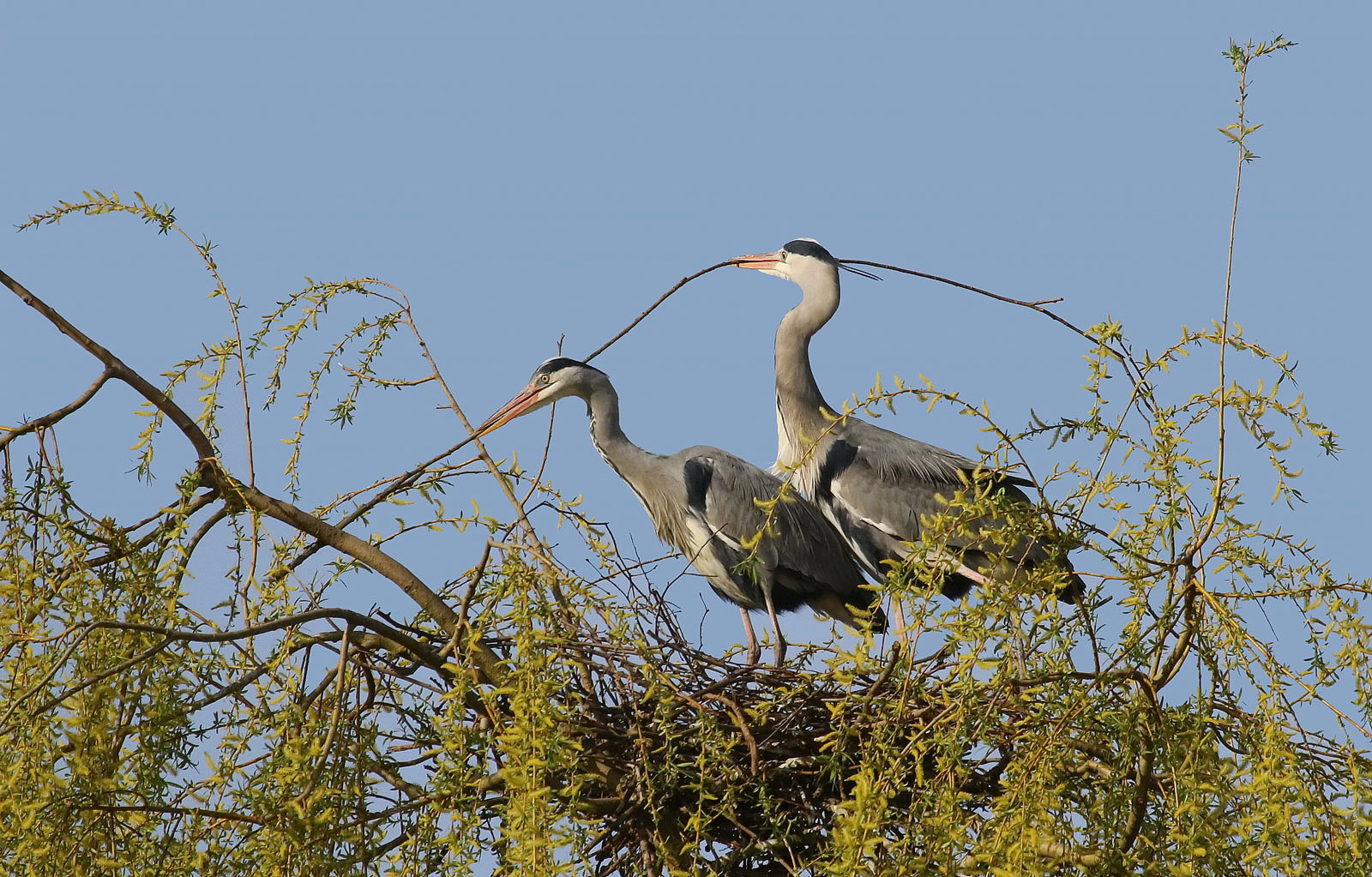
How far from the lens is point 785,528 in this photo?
18.6ft

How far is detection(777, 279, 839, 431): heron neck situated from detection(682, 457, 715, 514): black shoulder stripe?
1.71ft

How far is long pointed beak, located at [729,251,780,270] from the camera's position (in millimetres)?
6625

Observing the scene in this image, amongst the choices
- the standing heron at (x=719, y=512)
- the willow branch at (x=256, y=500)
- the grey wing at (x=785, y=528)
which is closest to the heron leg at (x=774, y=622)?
the standing heron at (x=719, y=512)

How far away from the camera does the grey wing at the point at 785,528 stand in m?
5.66

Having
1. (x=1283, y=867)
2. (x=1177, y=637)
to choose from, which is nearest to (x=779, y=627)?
(x=1177, y=637)

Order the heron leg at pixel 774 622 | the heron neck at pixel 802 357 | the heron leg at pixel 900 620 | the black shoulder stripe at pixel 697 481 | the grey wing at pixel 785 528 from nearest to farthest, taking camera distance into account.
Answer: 1. the heron leg at pixel 900 620
2. the heron leg at pixel 774 622
3. the grey wing at pixel 785 528
4. the black shoulder stripe at pixel 697 481
5. the heron neck at pixel 802 357

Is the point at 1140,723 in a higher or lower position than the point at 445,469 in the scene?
lower

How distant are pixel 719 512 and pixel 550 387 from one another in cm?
78

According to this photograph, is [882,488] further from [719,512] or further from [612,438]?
[612,438]

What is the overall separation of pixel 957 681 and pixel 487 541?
84cm

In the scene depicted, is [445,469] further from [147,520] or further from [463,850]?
[463,850]

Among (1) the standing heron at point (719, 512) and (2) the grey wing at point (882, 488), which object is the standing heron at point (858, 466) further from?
(1) the standing heron at point (719, 512)

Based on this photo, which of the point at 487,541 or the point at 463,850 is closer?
the point at 463,850

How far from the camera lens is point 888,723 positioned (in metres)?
2.38
